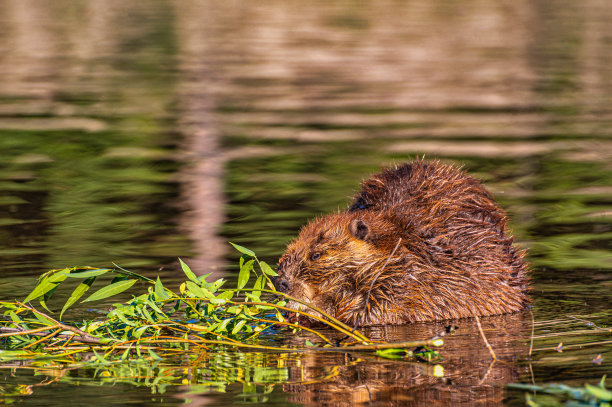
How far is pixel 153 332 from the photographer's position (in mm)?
6359

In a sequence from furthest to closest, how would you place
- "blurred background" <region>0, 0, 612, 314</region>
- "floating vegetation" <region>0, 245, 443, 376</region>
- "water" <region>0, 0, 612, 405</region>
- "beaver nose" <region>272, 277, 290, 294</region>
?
"blurred background" <region>0, 0, 612, 314</region> < "beaver nose" <region>272, 277, 290, 294</region> < "floating vegetation" <region>0, 245, 443, 376</region> < "water" <region>0, 0, 612, 405</region>

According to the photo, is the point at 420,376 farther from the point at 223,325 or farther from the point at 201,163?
the point at 201,163

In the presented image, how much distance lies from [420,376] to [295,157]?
8.60 m

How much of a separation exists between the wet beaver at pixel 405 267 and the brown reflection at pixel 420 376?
0.52 metres

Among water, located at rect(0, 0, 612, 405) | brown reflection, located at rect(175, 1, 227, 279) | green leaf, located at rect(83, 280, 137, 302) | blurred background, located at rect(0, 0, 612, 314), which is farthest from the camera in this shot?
blurred background, located at rect(0, 0, 612, 314)

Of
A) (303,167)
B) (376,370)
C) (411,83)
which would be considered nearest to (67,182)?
(303,167)

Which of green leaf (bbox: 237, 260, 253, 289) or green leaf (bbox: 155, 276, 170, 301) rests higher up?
green leaf (bbox: 237, 260, 253, 289)

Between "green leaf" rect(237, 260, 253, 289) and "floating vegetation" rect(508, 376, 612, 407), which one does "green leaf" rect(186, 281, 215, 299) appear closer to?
"green leaf" rect(237, 260, 253, 289)

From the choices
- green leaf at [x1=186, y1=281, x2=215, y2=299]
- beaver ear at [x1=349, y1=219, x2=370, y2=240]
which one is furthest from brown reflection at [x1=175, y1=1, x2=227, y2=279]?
green leaf at [x1=186, y1=281, x2=215, y2=299]

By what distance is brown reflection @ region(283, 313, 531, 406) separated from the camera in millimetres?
5164

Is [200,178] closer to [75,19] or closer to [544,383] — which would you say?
[544,383]

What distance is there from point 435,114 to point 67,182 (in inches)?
318

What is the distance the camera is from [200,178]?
12461 millimetres

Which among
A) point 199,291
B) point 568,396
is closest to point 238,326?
point 199,291
